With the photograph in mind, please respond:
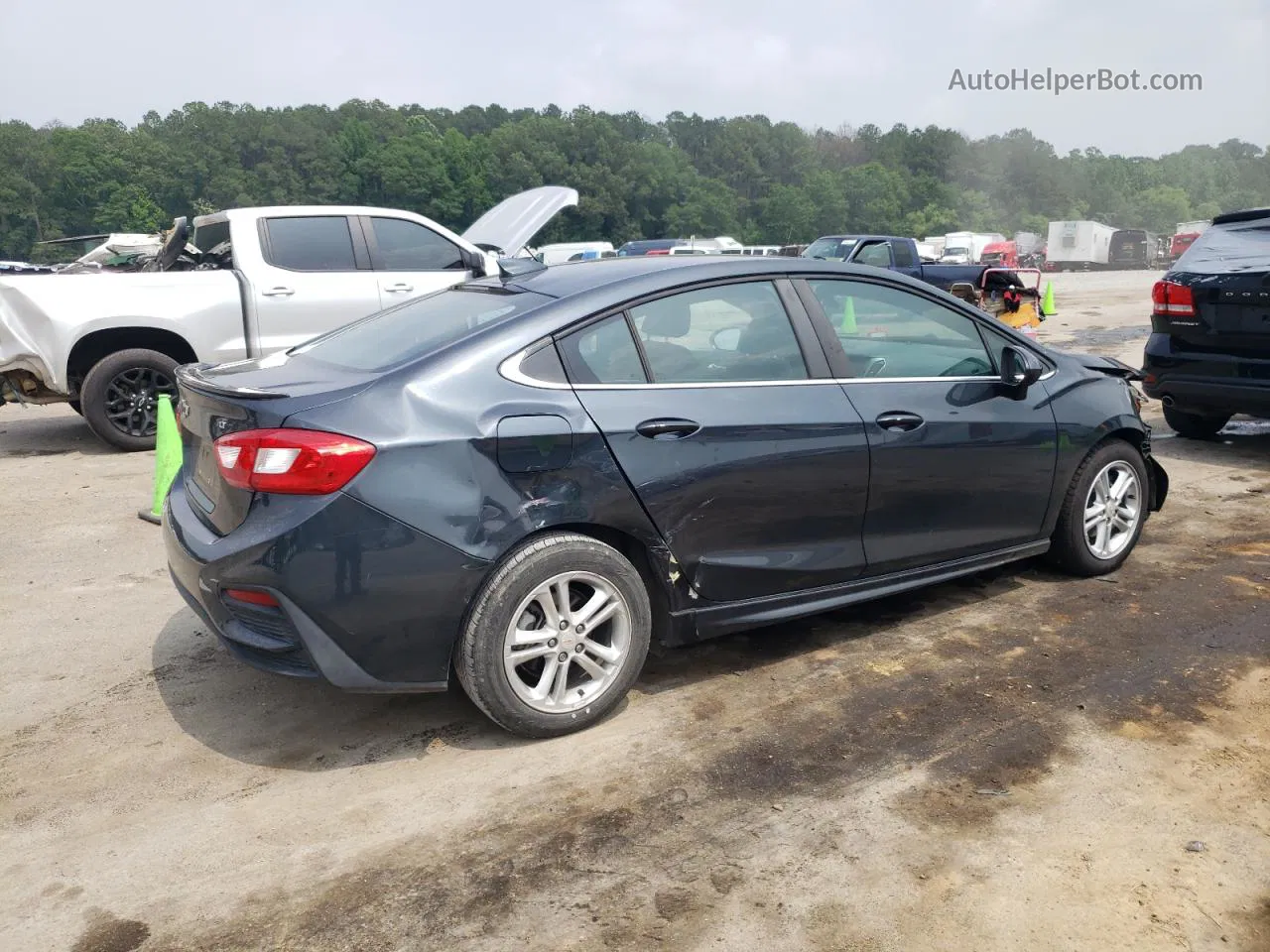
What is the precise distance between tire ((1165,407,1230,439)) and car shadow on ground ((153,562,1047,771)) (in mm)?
4585

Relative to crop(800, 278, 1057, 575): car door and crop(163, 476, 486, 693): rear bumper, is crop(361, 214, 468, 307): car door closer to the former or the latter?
crop(800, 278, 1057, 575): car door

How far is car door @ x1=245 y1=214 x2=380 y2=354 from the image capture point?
849 cm

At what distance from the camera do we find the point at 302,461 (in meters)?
3.15

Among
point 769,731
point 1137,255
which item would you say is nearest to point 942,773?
point 769,731

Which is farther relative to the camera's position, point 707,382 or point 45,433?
point 45,433

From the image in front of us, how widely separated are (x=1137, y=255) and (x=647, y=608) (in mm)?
61103

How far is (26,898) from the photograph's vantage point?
2.73 m

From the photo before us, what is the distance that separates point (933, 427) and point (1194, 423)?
516 cm

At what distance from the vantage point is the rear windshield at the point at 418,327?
11.8 feet

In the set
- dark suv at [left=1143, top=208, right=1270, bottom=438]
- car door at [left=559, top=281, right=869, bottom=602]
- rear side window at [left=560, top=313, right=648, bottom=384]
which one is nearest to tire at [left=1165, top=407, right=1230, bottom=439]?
dark suv at [left=1143, top=208, right=1270, bottom=438]

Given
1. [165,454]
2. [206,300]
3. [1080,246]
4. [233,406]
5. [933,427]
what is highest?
[206,300]

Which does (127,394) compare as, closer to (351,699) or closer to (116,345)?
(116,345)

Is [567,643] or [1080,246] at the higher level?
[567,643]

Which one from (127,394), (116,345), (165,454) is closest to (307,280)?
(116,345)
